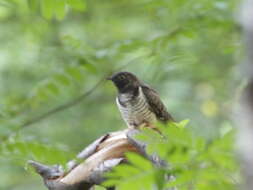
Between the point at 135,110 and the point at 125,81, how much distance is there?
375 millimetres

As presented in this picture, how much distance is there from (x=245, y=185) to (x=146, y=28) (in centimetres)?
795

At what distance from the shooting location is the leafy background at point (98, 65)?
3285 millimetres

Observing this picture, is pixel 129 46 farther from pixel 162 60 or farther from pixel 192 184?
pixel 192 184

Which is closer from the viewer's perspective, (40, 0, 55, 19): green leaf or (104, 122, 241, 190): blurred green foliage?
(104, 122, 241, 190): blurred green foliage

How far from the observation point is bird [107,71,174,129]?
12.9ft

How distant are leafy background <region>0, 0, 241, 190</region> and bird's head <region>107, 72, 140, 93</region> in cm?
7

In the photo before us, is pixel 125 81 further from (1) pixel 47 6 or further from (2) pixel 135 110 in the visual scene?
(1) pixel 47 6

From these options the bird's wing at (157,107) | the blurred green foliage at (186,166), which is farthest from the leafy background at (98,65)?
the blurred green foliage at (186,166)

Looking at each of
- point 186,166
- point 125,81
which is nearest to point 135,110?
point 125,81

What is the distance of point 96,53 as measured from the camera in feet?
11.4

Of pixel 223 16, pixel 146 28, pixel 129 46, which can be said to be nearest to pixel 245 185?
pixel 129 46

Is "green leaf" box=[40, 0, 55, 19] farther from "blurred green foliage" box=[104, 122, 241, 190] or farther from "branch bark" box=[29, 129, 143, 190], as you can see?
"blurred green foliage" box=[104, 122, 241, 190]

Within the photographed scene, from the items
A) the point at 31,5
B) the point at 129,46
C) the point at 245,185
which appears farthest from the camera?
the point at 129,46

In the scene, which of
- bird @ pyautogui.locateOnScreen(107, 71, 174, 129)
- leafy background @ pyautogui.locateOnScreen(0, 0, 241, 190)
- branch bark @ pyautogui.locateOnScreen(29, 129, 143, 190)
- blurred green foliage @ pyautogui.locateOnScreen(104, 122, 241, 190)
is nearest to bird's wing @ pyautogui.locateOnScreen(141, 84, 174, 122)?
bird @ pyautogui.locateOnScreen(107, 71, 174, 129)
